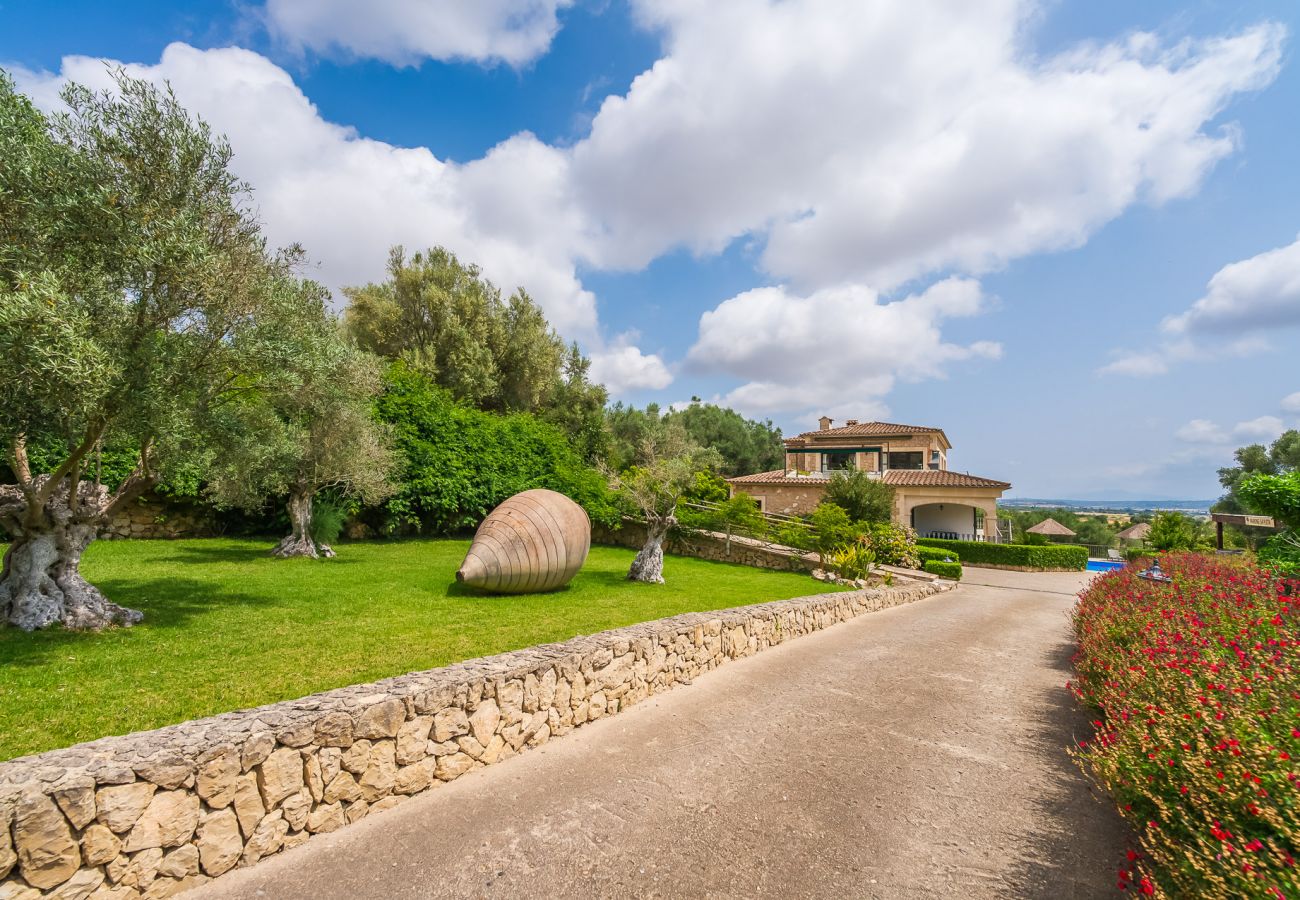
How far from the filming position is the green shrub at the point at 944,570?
2127cm

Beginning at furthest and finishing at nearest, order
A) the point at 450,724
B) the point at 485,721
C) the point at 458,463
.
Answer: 1. the point at 458,463
2. the point at 485,721
3. the point at 450,724

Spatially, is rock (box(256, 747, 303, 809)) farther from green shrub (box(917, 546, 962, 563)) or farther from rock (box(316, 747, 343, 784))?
green shrub (box(917, 546, 962, 563))

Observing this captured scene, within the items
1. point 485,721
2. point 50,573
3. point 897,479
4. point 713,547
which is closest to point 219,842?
point 485,721

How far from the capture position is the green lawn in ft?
16.2

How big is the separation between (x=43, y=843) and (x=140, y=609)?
6.37 metres

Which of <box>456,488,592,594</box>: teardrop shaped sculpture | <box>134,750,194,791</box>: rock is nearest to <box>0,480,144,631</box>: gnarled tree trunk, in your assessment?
<box>456,488,592,594</box>: teardrop shaped sculpture

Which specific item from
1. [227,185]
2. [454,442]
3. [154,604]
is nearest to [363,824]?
[154,604]

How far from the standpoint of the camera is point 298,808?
3.97 metres

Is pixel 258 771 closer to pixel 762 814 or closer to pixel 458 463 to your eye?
pixel 762 814

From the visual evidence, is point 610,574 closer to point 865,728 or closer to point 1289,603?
point 865,728

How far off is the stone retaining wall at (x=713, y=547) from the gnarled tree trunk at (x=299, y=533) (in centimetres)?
1012

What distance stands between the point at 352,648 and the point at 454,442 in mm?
13284

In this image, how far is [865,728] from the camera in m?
6.18

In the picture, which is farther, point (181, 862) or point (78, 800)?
point (181, 862)
